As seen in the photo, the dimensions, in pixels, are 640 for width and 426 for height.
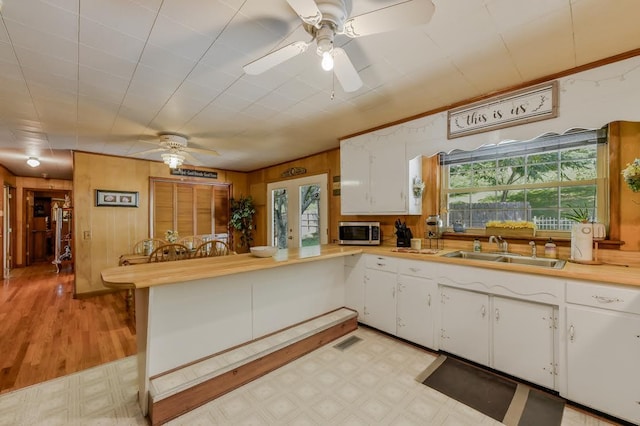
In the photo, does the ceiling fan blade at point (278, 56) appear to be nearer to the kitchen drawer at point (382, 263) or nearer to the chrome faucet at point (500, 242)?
the kitchen drawer at point (382, 263)

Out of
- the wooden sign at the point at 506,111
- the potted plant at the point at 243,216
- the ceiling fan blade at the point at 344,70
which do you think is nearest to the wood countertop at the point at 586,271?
the wooden sign at the point at 506,111

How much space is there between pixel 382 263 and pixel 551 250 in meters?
1.46

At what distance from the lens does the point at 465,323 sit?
7.68 ft

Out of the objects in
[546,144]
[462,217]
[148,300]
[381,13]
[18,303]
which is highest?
[381,13]

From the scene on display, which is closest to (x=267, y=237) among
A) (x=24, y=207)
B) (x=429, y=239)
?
Answer: (x=429, y=239)

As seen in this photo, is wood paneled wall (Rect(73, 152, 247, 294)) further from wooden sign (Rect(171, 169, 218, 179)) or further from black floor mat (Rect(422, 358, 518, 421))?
black floor mat (Rect(422, 358, 518, 421))

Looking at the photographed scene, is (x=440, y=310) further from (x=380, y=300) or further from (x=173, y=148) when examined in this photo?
(x=173, y=148)

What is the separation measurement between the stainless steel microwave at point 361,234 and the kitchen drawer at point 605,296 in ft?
5.97

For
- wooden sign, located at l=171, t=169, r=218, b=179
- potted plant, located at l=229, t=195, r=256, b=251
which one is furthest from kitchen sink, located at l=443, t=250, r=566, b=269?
wooden sign, located at l=171, t=169, r=218, b=179

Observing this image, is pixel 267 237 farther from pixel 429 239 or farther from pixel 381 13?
pixel 381 13

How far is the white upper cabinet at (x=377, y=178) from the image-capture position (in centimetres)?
307

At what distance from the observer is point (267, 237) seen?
584cm

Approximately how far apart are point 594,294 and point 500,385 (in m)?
0.93

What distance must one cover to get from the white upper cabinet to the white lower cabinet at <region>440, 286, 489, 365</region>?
104 cm
